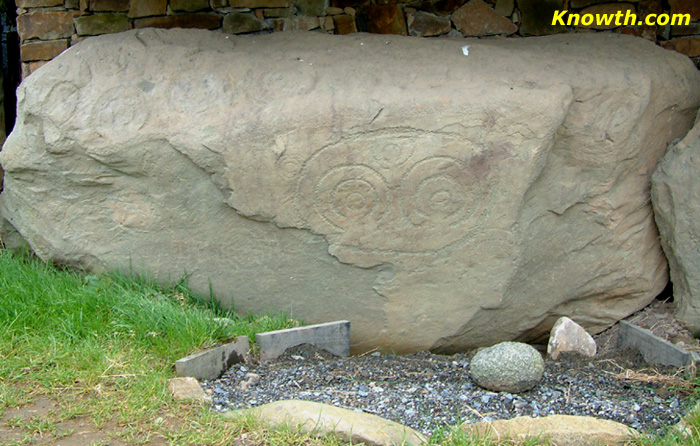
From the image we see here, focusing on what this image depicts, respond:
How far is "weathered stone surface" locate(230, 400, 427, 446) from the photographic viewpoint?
2449mm

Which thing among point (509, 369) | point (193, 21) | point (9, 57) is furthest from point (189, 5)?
point (509, 369)

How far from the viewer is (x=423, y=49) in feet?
11.8

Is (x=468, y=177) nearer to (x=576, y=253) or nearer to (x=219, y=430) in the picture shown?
(x=576, y=253)

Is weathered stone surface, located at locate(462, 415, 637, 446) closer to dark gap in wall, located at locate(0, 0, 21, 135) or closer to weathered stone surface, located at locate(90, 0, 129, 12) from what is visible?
weathered stone surface, located at locate(90, 0, 129, 12)

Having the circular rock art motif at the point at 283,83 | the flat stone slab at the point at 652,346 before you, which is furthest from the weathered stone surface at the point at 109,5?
the flat stone slab at the point at 652,346

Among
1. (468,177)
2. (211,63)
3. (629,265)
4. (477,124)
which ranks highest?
(211,63)

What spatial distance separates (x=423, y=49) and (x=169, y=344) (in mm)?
1826

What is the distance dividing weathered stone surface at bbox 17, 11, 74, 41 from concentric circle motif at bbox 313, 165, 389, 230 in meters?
2.01

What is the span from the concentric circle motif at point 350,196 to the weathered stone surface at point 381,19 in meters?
1.20

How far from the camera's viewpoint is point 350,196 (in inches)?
132

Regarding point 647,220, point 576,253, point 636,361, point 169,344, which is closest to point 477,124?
point 576,253

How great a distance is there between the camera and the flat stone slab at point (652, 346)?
321 cm

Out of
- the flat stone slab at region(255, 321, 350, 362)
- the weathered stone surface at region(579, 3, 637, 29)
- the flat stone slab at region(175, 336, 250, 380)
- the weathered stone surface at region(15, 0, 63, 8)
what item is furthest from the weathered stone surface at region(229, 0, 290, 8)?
the flat stone slab at region(175, 336, 250, 380)

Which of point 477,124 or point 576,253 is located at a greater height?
point 477,124
